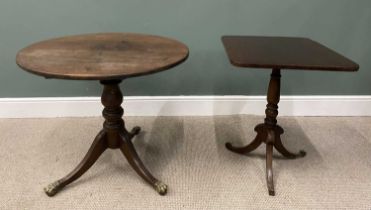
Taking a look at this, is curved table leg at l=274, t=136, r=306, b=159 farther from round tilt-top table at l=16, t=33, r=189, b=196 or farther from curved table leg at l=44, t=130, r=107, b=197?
curved table leg at l=44, t=130, r=107, b=197

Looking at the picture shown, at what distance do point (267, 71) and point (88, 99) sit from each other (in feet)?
4.12

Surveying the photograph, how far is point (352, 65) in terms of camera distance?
1194mm

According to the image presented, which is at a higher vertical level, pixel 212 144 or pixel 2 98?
pixel 2 98

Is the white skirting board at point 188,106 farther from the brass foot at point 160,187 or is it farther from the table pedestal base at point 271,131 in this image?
the brass foot at point 160,187

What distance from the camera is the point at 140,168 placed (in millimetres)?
1530

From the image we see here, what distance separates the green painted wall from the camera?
6.52ft

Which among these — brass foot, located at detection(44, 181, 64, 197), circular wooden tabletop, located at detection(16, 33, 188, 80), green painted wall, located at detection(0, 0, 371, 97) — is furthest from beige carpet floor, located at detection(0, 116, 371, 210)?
circular wooden tabletop, located at detection(16, 33, 188, 80)

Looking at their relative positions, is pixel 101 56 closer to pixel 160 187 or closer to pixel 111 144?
pixel 111 144

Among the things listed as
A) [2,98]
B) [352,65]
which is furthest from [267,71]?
[2,98]

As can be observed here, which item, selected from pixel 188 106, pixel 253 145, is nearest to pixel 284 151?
pixel 253 145

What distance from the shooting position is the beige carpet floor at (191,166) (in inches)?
57.0

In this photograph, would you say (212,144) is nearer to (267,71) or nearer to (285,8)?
(267,71)

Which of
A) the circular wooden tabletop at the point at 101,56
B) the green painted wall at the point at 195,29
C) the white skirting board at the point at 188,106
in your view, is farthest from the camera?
the white skirting board at the point at 188,106

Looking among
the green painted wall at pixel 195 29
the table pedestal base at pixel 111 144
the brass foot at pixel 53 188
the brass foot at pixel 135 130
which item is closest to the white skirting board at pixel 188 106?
the green painted wall at pixel 195 29
